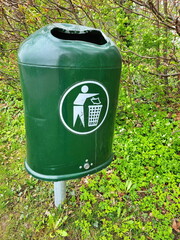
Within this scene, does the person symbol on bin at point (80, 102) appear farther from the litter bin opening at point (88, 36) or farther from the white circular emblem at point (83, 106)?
the litter bin opening at point (88, 36)

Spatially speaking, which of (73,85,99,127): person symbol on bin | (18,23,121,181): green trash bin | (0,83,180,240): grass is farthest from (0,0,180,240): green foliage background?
(73,85,99,127): person symbol on bin

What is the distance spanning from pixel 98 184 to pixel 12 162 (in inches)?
57.7

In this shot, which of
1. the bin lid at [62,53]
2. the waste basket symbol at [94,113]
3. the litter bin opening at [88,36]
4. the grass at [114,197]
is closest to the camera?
the bin lid at [62,53]

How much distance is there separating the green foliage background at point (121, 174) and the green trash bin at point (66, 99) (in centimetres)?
86

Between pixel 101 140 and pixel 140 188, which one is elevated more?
pixel 101 140

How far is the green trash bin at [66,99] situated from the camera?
45.2 inches

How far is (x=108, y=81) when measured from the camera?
51.4 inches

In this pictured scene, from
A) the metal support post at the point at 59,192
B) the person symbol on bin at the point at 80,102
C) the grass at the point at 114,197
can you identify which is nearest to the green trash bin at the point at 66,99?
the person symbol on bin at the point at 80,102

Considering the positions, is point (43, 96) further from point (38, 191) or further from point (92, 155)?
point (38, 191)

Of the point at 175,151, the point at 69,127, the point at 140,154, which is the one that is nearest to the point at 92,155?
the point at 69,127

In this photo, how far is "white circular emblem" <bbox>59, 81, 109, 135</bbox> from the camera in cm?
121

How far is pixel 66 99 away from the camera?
3.93 ft

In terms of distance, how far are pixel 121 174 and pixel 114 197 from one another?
349 millimetres

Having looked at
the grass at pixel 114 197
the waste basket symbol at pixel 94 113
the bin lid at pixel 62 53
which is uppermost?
the bin lid at pixel 62 53
